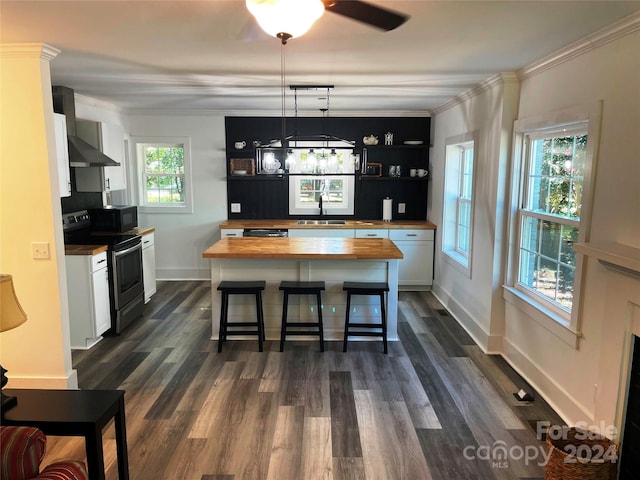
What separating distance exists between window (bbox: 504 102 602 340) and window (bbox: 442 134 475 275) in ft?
4.66

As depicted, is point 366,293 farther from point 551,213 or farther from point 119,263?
point 119,263

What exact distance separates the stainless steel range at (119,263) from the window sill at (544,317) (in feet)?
12.2

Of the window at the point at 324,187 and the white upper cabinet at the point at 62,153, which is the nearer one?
the white upper cabinet at the point at 62,153

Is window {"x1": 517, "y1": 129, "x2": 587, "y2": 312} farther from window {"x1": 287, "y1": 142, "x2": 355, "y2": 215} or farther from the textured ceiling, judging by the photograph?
window {"x1": 287, "y1": 142, "x2": 355, "y2": 215}

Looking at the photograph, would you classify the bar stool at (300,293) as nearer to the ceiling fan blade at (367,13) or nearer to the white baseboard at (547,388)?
the white baseboard at (547,388)

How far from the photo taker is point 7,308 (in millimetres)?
2057

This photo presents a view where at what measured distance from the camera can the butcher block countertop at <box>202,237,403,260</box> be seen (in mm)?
4035

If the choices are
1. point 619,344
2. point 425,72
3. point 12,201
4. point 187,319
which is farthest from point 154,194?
point 619,344

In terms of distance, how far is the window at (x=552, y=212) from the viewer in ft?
10.1

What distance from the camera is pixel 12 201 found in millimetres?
3156

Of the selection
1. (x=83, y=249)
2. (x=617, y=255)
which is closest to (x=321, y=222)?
(x=83, y=249)

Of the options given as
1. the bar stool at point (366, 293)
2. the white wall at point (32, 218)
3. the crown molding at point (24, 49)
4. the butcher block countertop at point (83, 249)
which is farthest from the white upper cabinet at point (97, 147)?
the bar stool at point (366, 293)

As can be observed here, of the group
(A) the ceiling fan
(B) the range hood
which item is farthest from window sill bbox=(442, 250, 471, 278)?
(B) the range hood

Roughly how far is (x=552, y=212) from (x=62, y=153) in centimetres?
421
